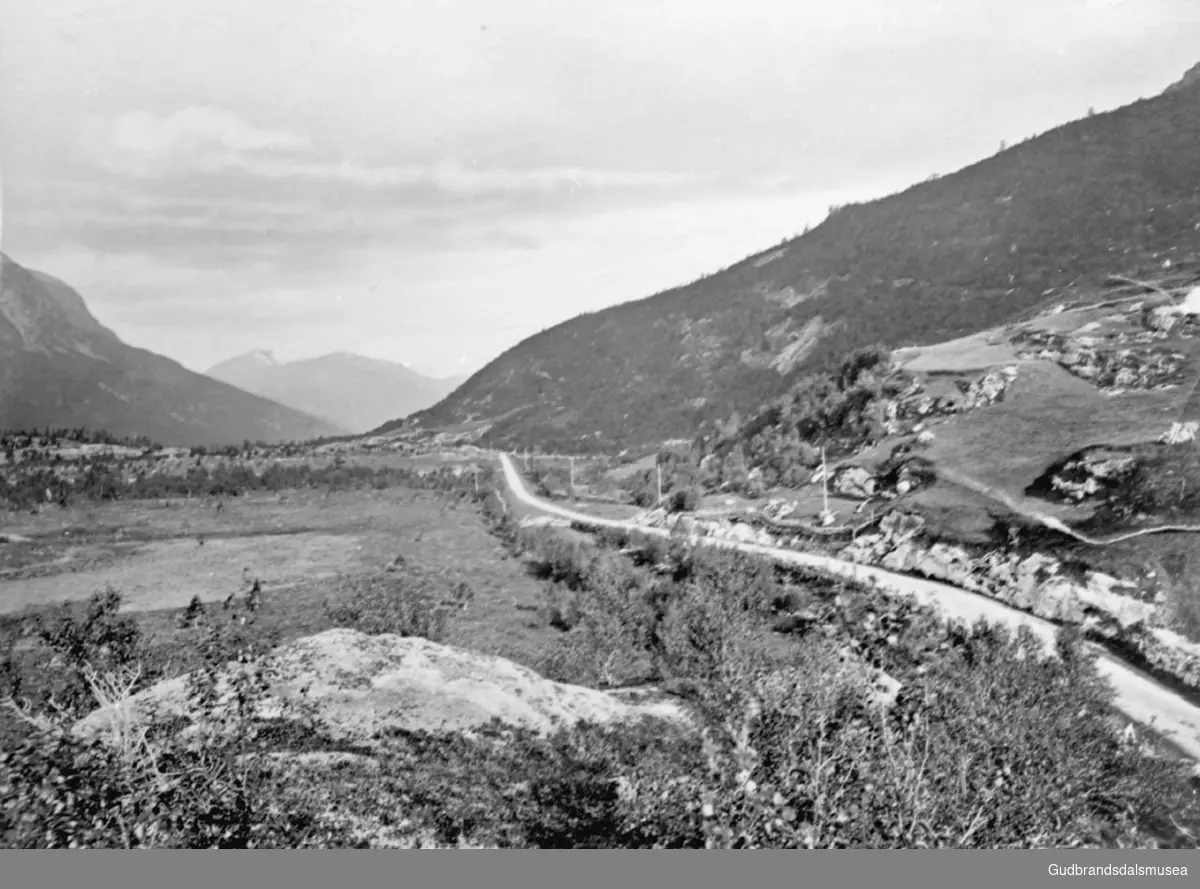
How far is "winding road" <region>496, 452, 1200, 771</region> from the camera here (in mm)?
4258

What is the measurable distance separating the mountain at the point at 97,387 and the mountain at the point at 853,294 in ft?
5.84

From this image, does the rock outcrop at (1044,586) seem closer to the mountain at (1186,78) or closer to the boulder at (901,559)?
the boulder at (901,559)

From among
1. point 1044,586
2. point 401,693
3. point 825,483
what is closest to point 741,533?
point 825,483

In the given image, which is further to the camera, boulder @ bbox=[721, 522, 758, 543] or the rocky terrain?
boulder @ bbox=[721, 522, 758, 543]

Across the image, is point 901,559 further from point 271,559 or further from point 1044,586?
point 271,559

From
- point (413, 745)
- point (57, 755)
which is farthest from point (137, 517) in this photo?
point (413, 745)

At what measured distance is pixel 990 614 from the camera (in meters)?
4.90

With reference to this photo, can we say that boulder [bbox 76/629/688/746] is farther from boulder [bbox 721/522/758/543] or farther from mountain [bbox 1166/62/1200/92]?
mountain [bbox 1166/62/1200/92]

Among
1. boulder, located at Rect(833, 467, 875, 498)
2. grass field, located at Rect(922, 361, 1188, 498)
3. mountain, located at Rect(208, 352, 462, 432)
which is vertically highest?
mountain, located at Rect(208, 352, 462, 432)

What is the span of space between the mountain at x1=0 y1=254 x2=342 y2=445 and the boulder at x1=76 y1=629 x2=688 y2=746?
2.64m

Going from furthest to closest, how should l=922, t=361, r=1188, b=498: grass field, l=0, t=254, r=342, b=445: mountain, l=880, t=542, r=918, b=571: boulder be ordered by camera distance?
l=880, t=542, r=918, b=571: boulder
l=0, t=254, r=342, b=445: mountain
l=922, t=361, r=1188, b=498: grass field

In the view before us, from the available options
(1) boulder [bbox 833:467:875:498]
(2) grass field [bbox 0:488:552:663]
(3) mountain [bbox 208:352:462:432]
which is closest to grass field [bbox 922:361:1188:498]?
(1) boulder [bbox 833:467:875:498]

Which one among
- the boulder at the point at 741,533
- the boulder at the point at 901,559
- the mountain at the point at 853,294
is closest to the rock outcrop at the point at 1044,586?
the boulder at the point at 901,559

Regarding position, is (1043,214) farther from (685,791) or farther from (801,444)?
(685,791)
